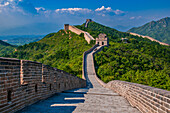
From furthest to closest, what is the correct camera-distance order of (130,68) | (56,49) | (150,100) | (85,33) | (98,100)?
(85,33), (56,49), (130,68), (98,100), (150,100)

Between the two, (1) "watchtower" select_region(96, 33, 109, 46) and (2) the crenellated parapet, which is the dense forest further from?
(2) the crenellated parapet

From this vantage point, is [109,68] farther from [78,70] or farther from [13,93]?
[13,93]

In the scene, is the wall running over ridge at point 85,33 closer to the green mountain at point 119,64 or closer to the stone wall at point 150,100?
the green mountain at point 119,64

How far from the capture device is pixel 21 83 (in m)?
5.20

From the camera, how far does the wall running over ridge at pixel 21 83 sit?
4.39 m

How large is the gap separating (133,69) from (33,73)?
34711 millimetres

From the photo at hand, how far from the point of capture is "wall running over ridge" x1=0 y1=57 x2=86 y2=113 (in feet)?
14.4

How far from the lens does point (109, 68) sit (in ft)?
113

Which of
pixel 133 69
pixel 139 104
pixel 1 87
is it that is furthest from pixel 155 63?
pixel 1 87

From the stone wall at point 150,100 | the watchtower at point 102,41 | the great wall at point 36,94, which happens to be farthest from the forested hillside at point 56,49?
the stone wall at point 150,100

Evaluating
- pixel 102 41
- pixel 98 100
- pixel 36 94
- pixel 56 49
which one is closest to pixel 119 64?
pixel 102 41

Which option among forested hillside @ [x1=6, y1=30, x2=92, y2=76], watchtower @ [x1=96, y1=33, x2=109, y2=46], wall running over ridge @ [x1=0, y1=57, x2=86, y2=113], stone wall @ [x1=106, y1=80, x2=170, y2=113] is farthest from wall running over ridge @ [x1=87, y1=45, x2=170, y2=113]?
watchtower @ [x1=96, y1=33, x2=109, y2=46]

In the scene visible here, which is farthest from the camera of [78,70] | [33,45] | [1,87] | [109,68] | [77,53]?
[33,45]

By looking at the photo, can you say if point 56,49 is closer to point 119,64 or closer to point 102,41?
point 102,41
